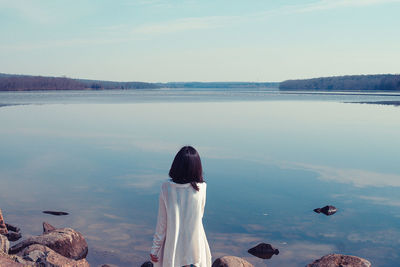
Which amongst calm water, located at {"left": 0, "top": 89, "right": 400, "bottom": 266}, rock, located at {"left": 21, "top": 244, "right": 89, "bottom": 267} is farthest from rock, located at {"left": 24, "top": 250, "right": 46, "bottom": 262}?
calm water, located at {"left": 0, "top": 89, "right": 400, "bottom": 266}

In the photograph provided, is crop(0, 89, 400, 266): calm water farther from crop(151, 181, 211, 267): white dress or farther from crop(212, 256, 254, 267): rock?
crop(151, 181, 211, 267): white dress

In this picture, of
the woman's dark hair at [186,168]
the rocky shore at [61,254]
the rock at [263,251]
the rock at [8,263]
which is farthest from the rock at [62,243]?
the woman's dark hair at [186,168]

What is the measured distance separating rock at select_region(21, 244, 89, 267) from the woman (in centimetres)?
276

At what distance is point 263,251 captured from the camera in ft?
27.4

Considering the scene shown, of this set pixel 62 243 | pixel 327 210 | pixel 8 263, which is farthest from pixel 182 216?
pixel 327 210

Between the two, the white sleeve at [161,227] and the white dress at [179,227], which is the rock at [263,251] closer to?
the white dress at [179,227]

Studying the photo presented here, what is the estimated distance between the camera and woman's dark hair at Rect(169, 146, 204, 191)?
12.3 ft

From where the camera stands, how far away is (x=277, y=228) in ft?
32.0

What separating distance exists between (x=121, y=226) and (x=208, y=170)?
18.3 ft

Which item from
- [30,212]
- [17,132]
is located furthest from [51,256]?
[17,132]

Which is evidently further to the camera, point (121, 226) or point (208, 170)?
point (208, 170)

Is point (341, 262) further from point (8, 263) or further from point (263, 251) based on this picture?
point (8, 263)

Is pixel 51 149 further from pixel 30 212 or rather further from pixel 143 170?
pixel 30 212

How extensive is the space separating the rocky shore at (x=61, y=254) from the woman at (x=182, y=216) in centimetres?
278
